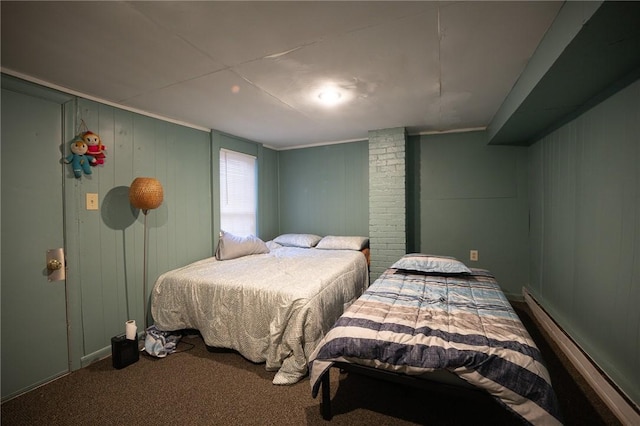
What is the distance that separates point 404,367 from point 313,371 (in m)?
0.52

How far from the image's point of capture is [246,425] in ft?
5.40

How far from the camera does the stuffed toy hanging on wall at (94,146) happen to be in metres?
2.27

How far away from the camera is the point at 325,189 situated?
4520mm

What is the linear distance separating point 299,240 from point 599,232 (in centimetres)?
325

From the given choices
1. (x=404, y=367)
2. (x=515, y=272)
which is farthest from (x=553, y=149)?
(x=404, y=367)

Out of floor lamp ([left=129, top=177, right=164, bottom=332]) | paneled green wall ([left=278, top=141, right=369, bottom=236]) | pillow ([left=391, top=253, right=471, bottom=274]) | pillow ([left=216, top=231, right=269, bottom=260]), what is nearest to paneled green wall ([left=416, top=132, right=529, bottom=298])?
paneled green wall ([left=278, top=141, right=369, bottom=236])

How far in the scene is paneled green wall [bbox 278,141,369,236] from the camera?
14.0ft

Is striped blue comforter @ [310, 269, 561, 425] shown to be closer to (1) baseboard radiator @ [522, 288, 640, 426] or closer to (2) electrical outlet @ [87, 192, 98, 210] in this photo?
(1) baseboard radiator @ [522, 288, 640, 426]

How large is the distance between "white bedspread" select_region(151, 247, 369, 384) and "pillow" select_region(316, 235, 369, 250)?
34.7 inches

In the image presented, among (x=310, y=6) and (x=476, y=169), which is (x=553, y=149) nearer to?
(x=476, y=169)

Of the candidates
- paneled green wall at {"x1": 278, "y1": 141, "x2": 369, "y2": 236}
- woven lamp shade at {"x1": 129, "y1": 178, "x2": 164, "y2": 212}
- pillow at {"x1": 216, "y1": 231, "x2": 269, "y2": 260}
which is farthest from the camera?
paneled green wall at {"x1": 278, "y1": 141, "x2": 369, "y2": 236}

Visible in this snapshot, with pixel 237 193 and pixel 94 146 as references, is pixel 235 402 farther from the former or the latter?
pixel 237 193

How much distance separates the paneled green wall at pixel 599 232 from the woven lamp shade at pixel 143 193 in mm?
3510

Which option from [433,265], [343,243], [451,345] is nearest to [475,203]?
[433,265]
